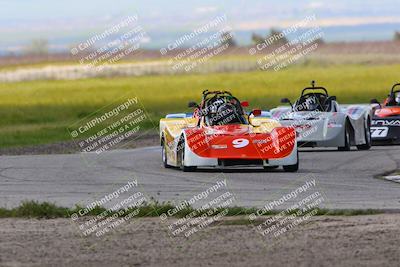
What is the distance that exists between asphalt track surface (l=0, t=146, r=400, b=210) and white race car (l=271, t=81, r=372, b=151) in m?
0.44

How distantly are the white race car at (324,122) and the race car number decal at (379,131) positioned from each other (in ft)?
3.99

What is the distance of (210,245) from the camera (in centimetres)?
1338

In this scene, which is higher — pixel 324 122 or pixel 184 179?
pixel 184 179

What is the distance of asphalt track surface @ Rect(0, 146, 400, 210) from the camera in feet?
59.9

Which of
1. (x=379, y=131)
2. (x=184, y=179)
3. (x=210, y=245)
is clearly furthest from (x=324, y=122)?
(x=210, y=245)

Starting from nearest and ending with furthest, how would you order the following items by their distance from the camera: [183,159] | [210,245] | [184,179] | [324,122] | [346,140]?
[210,245], [184,179], [183,159], [324,122], [346,140]

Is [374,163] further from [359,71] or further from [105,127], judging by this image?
[359,71]

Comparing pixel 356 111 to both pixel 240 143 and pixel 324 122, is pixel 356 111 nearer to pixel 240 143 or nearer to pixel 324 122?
pixel 324 122

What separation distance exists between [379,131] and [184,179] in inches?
440

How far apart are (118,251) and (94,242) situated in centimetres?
74

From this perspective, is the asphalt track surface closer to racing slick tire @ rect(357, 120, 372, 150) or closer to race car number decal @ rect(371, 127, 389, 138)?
racing slick tire @ rect(357, 120, 372, 150)

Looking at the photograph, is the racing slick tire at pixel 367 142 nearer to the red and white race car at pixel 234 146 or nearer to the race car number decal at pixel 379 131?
the race car number decal at pixel 379 131

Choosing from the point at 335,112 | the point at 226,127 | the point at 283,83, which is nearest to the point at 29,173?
the point at 226,127

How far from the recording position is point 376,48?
13062cm
